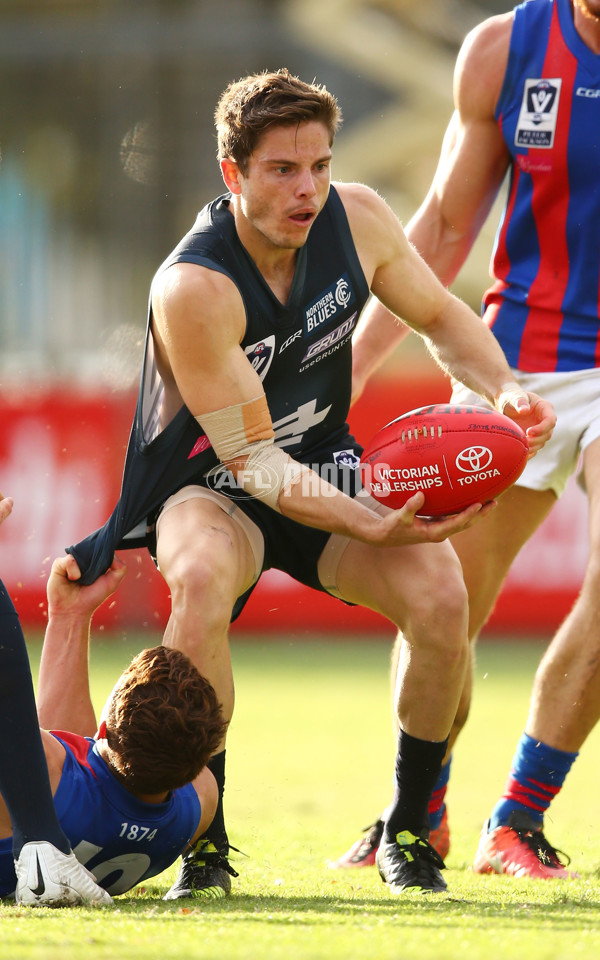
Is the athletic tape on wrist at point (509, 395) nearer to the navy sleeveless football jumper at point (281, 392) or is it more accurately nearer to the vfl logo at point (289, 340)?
the navy sleeveless football jumper at point (281, 392)

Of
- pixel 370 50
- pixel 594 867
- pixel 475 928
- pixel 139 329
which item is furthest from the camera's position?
pixel 370 50

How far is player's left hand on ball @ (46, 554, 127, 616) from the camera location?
3707mm

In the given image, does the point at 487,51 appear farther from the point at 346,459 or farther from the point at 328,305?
the point at 346,459

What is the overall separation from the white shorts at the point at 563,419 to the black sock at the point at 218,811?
4.37 ft

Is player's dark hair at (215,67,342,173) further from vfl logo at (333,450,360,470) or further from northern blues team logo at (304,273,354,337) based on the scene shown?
vfl logo at (333,450,360,470)

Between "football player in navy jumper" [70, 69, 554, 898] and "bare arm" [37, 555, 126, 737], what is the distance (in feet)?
0.22

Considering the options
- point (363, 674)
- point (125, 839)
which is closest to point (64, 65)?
point (363, 674)

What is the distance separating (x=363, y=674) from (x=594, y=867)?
5.38 meters

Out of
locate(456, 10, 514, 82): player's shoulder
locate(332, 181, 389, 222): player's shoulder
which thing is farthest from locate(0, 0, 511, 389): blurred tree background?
locate(332, 181, 389, 222): player's shoulder

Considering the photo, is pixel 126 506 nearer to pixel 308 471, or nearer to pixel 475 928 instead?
pixel 308 471

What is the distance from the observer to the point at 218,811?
3297 millimetres

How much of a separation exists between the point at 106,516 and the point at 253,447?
6.86 m

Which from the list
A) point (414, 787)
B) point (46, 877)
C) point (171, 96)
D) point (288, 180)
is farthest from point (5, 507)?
point (171, 96)

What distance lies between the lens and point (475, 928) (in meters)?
2.60
